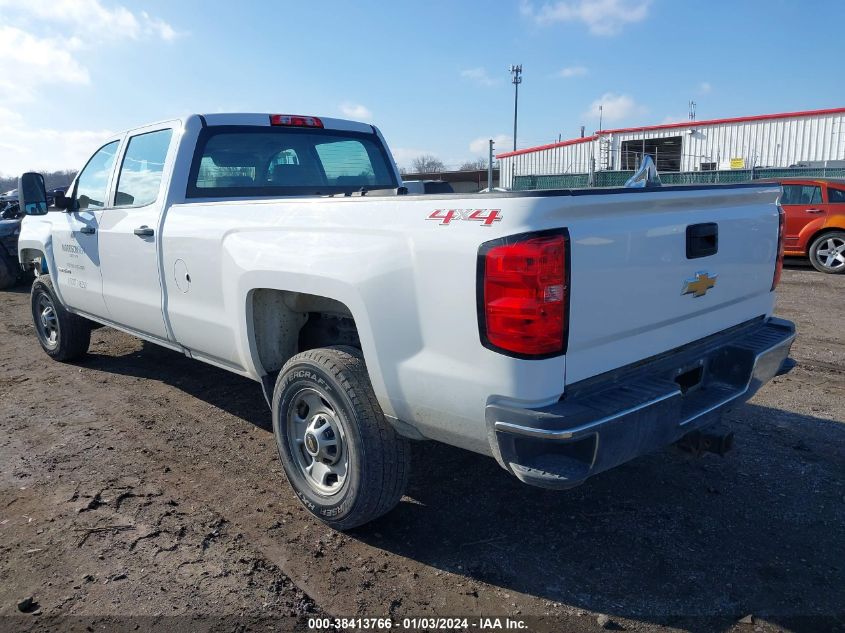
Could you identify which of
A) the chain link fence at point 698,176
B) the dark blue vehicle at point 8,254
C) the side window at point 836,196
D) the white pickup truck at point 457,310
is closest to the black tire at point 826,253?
the side window at point 836,196

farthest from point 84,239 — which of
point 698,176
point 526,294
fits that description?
point 698,176

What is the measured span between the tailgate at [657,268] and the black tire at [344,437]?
3.08 ft

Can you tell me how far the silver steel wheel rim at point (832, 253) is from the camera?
436 inches

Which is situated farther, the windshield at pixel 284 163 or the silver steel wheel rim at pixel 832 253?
the silver steel wheel rim at pixel 832 253

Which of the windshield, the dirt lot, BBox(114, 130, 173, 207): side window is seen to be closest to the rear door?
the dirt lot

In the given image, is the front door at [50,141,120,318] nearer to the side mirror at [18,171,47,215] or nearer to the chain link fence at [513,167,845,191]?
the side mirror at [18,171,47,215]

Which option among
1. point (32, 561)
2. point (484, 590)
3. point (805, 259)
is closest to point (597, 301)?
point (484, 590)

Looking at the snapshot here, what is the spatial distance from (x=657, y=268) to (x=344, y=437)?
5.13 feet

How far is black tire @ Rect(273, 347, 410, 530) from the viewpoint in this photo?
9.48ft

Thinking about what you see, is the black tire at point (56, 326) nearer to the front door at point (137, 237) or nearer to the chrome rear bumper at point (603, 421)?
the front door at point (137, 237)

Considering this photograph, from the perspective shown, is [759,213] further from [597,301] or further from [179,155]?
[179,155]

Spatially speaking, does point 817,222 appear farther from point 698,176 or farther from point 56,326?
point 56,326

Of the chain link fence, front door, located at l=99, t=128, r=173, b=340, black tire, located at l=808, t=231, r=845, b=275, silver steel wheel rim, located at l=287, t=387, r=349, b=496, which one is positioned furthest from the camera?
the chain link fence

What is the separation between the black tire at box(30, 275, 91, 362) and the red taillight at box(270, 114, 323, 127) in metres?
2.83
